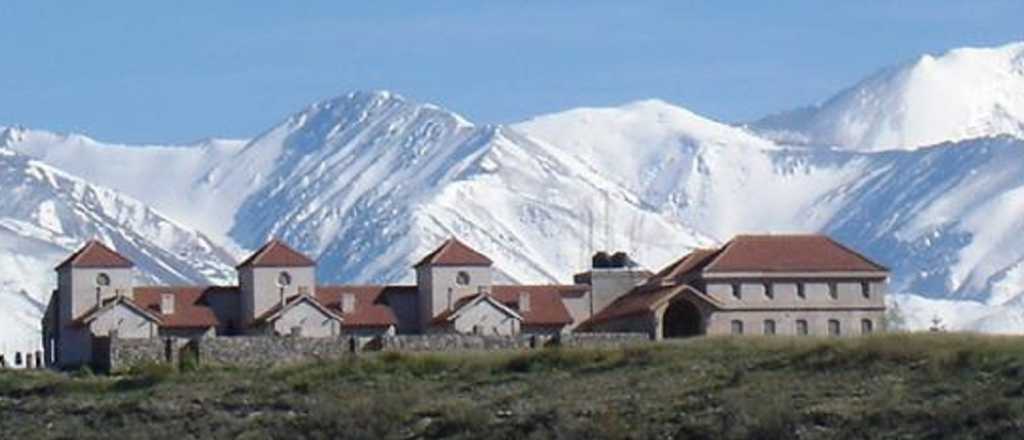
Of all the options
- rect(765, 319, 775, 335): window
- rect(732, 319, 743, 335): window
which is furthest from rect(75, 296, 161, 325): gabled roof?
rect(765, 319, 775, 335): window

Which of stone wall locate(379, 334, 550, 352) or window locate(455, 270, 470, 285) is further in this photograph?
window locate(455, 270, 470, 285)

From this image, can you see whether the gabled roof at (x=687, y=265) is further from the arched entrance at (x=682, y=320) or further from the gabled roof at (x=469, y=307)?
the gabled roof at (x=469, y=307)

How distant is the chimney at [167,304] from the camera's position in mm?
115438

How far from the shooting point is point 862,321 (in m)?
118

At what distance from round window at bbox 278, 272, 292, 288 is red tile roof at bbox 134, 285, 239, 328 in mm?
1540

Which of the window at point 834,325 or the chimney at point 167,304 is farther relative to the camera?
the window at point 834,325

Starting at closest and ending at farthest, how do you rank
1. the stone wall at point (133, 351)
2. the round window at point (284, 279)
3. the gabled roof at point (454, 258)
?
the stone wall at point (133, 351) < the round window at point (284, 279) < the gabled roof at point (454, 258)

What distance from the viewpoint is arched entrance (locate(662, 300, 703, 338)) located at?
375ft

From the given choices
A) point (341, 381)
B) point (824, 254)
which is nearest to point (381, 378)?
point (341, 381)

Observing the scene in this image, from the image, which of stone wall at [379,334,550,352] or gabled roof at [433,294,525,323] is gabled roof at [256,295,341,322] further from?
stone wall at [379,334,550,352]

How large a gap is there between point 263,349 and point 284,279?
16.8 metres

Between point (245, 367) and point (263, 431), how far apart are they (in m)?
16.9

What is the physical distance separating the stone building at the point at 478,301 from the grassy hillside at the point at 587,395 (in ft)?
78.1

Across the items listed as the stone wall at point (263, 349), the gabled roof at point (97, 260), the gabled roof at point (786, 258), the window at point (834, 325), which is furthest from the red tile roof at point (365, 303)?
the window at point (834, 325)
